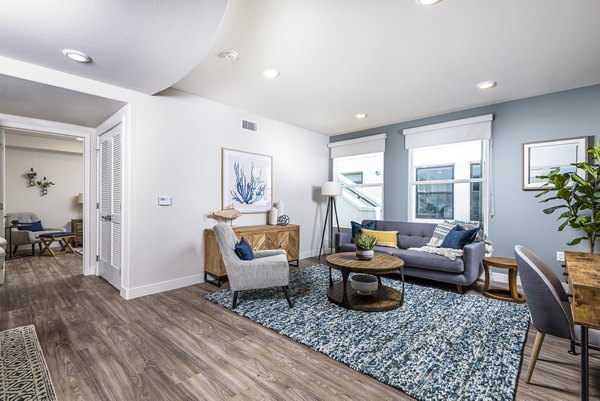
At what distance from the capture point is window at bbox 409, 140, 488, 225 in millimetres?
4273

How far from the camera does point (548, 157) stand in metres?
3.61

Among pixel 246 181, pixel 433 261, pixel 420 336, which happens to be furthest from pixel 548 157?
pixel 246 181

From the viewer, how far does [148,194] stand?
3.30m

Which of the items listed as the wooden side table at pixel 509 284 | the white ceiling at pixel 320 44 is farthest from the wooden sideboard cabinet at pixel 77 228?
the wooden side table at pixel 509 284

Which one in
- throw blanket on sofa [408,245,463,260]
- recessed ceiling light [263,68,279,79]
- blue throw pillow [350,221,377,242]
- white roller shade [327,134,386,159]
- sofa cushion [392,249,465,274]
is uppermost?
recessed ceiling light [263,68,279,79]

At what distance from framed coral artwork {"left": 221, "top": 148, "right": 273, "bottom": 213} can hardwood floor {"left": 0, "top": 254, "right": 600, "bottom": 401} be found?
1636mm

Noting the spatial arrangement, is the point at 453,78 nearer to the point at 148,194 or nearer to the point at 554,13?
the point at 554,13

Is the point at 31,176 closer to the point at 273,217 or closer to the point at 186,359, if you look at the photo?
the point at 273,217

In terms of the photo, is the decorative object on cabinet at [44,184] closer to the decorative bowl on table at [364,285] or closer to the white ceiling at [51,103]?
the white ceiling at [51,103]

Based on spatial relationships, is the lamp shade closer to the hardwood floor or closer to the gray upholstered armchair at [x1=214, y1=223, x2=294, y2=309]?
the gray upholstered armchair at [x1=214, y1=223, x2=294, y2=309]

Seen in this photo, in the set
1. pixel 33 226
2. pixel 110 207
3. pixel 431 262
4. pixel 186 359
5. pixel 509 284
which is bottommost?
pixel 186 359

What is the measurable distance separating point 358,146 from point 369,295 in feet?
10.5

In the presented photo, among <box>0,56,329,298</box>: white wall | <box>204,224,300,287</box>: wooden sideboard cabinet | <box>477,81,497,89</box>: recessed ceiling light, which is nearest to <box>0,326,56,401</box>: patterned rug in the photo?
<box>0,56,329,298</box>: white wall

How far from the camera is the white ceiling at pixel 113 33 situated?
5.80 ft
